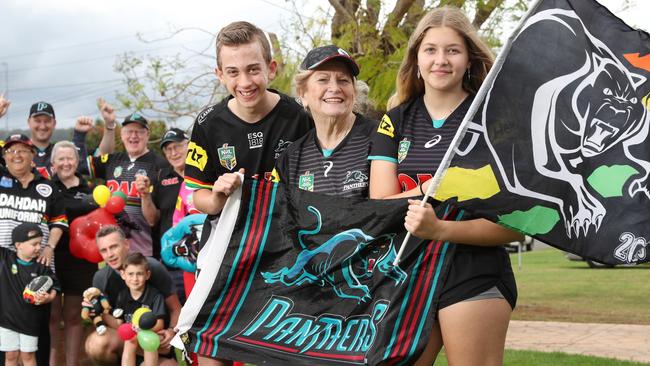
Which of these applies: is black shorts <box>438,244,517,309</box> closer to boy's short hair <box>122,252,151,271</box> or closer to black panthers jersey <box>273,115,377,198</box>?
black panthers jersey <box>273,115,377,198</box>

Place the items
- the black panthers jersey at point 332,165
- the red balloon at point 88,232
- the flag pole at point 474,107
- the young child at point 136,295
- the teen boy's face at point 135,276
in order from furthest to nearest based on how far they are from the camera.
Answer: the red balloon at point 88,232
the teen boy's face at point 135,276
the young child at point 136,295
the black panthers jersey at point 332,165
the flag pole at point 474,107

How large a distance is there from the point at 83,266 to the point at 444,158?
559 centimetres

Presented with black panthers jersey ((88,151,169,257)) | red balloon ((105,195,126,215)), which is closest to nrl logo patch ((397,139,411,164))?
red balloon ((105,195,126,215))

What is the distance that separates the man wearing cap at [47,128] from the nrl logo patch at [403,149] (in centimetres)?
532

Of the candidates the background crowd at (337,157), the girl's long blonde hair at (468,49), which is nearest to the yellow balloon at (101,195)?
the background crowd at (337,157)

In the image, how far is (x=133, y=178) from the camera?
27.0 ft

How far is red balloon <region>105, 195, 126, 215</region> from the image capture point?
7799 millimetres

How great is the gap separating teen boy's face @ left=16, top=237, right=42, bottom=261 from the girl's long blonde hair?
4.67 metres

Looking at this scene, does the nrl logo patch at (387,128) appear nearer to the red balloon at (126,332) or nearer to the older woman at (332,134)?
the older woman at (332,134)

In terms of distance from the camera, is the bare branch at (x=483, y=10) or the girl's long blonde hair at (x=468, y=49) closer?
the girl's long blonde hair at (x=468, y=49)

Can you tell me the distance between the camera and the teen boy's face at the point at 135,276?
22.8 feet

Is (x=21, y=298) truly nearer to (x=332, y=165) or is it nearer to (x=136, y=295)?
(x=136, y=295)

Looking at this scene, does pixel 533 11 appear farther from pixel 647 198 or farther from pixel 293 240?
pixel 293 240

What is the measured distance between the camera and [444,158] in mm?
3631
